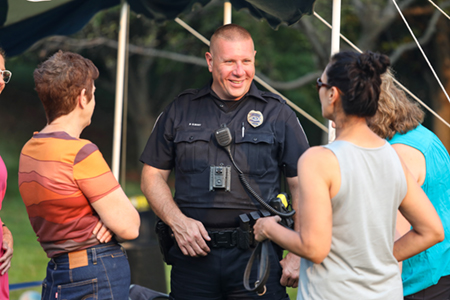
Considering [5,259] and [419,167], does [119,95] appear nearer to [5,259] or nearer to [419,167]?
[5,259]

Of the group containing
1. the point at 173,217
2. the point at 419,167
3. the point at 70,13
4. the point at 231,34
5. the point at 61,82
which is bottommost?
the point at 173,217

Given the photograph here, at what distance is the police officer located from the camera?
2.52 meters

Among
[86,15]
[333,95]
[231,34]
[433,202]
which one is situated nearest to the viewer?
[333,95]

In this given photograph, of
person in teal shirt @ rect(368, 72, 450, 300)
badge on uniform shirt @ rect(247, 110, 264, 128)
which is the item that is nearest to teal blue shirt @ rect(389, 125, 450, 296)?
person in teal shirt @ rect(368, 72, 450, 300)

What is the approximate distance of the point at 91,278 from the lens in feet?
6.53

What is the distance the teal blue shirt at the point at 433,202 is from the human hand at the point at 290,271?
52 cm

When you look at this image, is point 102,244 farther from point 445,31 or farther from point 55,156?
point 445,31

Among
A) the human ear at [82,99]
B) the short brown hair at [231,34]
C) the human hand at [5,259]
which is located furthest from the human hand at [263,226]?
the short brown hair at [231,34]

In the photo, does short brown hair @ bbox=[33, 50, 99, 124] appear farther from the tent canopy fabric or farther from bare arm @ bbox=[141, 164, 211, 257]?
the tent canopy fabric

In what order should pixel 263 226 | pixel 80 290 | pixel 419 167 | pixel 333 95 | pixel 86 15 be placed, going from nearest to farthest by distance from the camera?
pixel 333 95 < pixel 263 226 < pixel 80 290 < pixel 419 167 < pixel 86 15

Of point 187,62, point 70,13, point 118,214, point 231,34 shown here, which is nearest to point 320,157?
point 118,214

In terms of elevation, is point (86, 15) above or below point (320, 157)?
above

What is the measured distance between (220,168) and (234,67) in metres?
0.57

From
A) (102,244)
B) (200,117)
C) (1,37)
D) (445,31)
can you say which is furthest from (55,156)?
(445,31)
